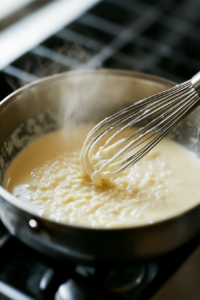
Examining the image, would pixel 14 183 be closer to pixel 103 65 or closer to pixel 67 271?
pixel 67 271

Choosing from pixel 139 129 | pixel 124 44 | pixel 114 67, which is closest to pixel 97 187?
pixel 139 129

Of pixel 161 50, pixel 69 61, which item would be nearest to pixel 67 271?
pixel 69 61

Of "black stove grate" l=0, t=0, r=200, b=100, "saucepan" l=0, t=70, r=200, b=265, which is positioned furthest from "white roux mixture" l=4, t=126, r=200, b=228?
"black stove grate" l=0, t=0, r=200, b=100

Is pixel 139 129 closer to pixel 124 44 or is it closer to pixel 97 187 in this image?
pixel 97 187

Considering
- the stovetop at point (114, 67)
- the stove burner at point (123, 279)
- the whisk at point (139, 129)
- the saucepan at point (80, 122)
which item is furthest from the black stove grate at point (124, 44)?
the stove burner at point (123, 279)

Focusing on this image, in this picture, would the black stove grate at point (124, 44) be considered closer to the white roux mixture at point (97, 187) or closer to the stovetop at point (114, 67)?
the stovetop at point (114, 67)

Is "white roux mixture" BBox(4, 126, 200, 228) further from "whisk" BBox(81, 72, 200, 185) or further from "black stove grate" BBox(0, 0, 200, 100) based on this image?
"black stove grate" BBox(0, 0, 200, 100)
